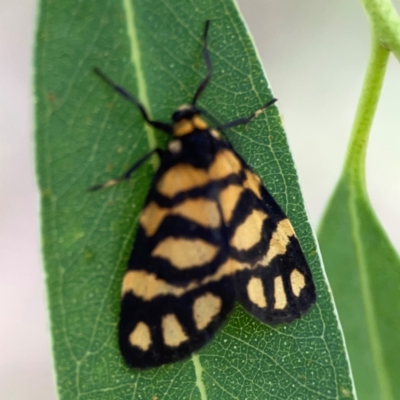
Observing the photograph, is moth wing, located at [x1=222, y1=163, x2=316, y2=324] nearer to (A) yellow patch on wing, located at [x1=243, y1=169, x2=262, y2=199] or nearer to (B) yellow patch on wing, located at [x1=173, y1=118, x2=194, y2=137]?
(A) yellow patch on wing, located at [x1=243, y1=169, x2=262, y2=199]

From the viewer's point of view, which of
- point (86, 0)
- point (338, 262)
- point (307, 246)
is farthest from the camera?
point (338, 262)

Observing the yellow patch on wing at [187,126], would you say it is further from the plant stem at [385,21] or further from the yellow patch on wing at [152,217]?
the plant stem at [385,21]

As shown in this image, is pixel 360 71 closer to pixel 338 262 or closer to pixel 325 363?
pixel 338 262

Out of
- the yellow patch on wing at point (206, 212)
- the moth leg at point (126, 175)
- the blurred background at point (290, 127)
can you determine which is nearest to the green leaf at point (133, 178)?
the moth leg at point (126, 175)

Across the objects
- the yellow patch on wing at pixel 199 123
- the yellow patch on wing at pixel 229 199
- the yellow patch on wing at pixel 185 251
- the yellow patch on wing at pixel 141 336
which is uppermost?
the yellow patch on wing at pixel 199 123

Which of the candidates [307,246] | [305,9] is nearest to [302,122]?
[305,9]

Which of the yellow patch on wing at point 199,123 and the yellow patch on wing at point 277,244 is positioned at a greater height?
the yellow patch on wing at point 199,123
